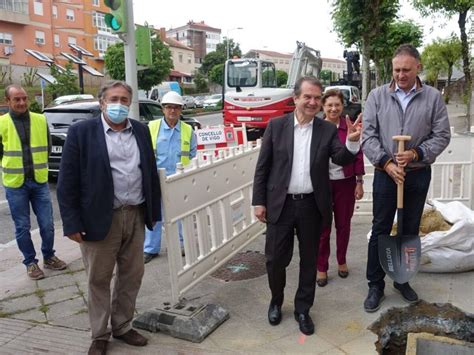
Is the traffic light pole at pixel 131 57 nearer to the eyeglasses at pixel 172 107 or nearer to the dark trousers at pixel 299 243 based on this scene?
the eyeglasses at pixel 172 107

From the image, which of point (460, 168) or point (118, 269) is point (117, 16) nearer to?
point (118, 269)

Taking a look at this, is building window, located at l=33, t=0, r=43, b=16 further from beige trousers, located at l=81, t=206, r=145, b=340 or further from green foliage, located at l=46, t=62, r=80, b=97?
beige trousers, located at l=81, t=206, r=145, b=340

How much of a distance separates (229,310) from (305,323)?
673 mm

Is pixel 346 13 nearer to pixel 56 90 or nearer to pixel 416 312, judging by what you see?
pixel 416 312

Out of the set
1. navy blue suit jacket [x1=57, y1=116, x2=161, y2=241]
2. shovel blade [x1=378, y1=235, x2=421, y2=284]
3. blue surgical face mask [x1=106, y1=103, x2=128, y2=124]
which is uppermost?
blue surgical face mask [x1=106, y1=103, x2=128, y2=124]

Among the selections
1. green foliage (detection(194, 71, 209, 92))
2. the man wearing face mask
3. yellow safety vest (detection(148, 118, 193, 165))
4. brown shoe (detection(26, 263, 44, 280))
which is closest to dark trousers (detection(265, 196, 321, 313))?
the man wearing face mask

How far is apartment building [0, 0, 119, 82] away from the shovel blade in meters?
42.6

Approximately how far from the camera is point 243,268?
4.68 meters

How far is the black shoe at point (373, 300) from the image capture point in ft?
12.0

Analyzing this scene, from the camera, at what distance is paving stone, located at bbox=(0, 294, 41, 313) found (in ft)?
12.7

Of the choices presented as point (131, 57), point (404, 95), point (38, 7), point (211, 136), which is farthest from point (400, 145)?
point (38, 7)

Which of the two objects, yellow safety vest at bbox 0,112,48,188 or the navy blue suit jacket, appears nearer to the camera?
the navy blue suit jacket

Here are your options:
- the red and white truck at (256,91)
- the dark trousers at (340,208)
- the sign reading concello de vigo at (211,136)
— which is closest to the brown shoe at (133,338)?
the dark trousers at (340,208)

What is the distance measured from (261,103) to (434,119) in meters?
12.3
